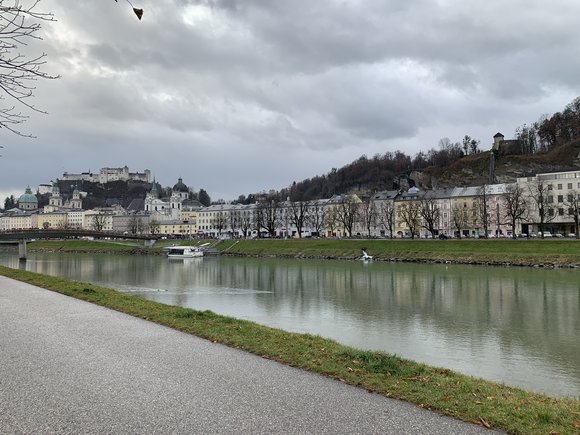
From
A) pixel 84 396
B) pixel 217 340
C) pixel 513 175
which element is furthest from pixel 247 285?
pixel 513 175

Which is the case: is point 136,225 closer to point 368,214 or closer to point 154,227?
point 154,227

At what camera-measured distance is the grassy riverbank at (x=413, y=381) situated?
6160 mm

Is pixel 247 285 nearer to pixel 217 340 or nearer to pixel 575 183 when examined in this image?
pixel 217 340

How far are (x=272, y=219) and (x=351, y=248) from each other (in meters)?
45.9

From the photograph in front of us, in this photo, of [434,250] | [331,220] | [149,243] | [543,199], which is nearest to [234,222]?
[149,243]

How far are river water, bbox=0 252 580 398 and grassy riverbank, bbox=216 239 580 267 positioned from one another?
450 inches

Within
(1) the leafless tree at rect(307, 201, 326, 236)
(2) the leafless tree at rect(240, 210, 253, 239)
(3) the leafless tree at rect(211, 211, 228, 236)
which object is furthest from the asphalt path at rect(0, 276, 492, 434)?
(3) the leafless tree at rect(211, 211, 228, 236)

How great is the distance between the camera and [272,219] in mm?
115625

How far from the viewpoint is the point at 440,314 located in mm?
21141

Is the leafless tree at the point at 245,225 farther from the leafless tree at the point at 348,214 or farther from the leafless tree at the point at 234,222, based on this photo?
the leafless tree at the point at 348,214

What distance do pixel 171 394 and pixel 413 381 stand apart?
3533mm

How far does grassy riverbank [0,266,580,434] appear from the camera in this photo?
616 centimetres

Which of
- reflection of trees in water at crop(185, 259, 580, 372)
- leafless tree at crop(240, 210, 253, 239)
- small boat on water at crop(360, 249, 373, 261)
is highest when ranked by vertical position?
leafless tree at crop(240, 210, 253, 239)

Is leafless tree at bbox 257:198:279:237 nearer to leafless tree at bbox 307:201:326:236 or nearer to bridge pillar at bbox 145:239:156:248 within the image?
leafless tree at bbox 307:201:326:236
